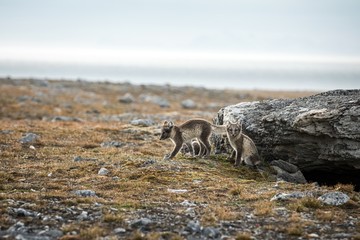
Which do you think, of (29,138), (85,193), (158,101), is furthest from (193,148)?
(158,101)

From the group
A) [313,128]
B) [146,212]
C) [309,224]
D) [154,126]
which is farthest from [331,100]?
[154,126]

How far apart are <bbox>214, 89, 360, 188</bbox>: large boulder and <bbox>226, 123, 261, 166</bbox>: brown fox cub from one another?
0.83 meters

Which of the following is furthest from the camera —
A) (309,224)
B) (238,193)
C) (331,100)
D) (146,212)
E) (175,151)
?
(175,151)

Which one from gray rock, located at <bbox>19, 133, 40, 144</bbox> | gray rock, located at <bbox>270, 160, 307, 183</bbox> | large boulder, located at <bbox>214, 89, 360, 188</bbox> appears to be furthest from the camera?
gray rock, located at <bbox>19, 133, 40, 144</bbox>

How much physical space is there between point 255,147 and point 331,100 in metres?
4.02

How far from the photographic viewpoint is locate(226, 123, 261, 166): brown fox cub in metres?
20.7

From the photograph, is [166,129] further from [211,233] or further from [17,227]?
[17,227]

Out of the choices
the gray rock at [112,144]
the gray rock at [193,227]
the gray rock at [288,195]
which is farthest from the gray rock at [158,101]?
the gray rock at [193,227]

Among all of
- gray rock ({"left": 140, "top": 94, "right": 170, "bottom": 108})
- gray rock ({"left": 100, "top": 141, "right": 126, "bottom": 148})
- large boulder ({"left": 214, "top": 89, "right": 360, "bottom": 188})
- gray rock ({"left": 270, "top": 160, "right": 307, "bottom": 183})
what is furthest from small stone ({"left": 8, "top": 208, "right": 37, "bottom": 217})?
gray rock ({"left": 140, "top": 94, "right": 170, "bottom": 108})

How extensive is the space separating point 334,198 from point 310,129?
4.75m

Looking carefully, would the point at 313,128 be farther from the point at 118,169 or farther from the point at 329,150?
the point at 118,169

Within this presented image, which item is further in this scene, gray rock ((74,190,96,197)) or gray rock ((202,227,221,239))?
gray rock ((74,190,96,197))

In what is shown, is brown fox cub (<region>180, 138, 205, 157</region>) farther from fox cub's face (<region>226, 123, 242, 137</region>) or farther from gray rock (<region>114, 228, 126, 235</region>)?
gray rock (<region>114, 228, 126, 235</region>)

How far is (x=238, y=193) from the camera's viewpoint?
54.0ft
